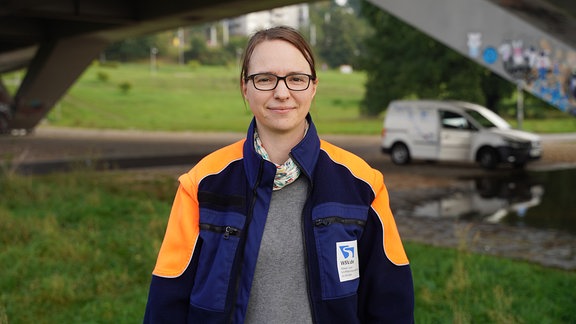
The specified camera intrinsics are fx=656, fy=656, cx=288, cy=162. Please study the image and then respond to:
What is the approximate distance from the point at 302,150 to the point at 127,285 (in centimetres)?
458

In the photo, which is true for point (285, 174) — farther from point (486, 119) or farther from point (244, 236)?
point (486, 119)

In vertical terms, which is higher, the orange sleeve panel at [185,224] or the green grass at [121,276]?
the orange sleeve panel at [185,224]

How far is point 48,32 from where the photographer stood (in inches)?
943

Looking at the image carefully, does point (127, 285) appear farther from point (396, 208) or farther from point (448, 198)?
point (448, 198)

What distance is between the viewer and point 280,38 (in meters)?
1.91

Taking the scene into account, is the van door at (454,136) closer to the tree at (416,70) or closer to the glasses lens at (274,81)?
the tree at (416,70)

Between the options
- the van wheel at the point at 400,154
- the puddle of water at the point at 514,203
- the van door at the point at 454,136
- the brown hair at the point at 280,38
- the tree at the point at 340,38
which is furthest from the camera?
the tree at the point at 340,38

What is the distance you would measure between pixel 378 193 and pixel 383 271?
0.81ft

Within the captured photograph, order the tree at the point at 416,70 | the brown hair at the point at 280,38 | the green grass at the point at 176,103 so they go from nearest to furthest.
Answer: the brown hair at the point at 280,38, the tree at the point at 416,70, the green grass at the point at 176,103

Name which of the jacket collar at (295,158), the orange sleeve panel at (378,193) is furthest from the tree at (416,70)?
the jacket collar at (295,158)

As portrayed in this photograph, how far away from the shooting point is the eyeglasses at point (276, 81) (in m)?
1.93

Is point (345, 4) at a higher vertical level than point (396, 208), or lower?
higher

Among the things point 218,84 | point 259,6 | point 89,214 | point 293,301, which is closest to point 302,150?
point 293,301

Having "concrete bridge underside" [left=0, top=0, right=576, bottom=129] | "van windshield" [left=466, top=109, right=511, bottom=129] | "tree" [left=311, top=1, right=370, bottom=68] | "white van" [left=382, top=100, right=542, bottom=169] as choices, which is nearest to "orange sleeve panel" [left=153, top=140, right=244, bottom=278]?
"concrete bridge underside" [left=0, top=0, right=576, bottom=129]
